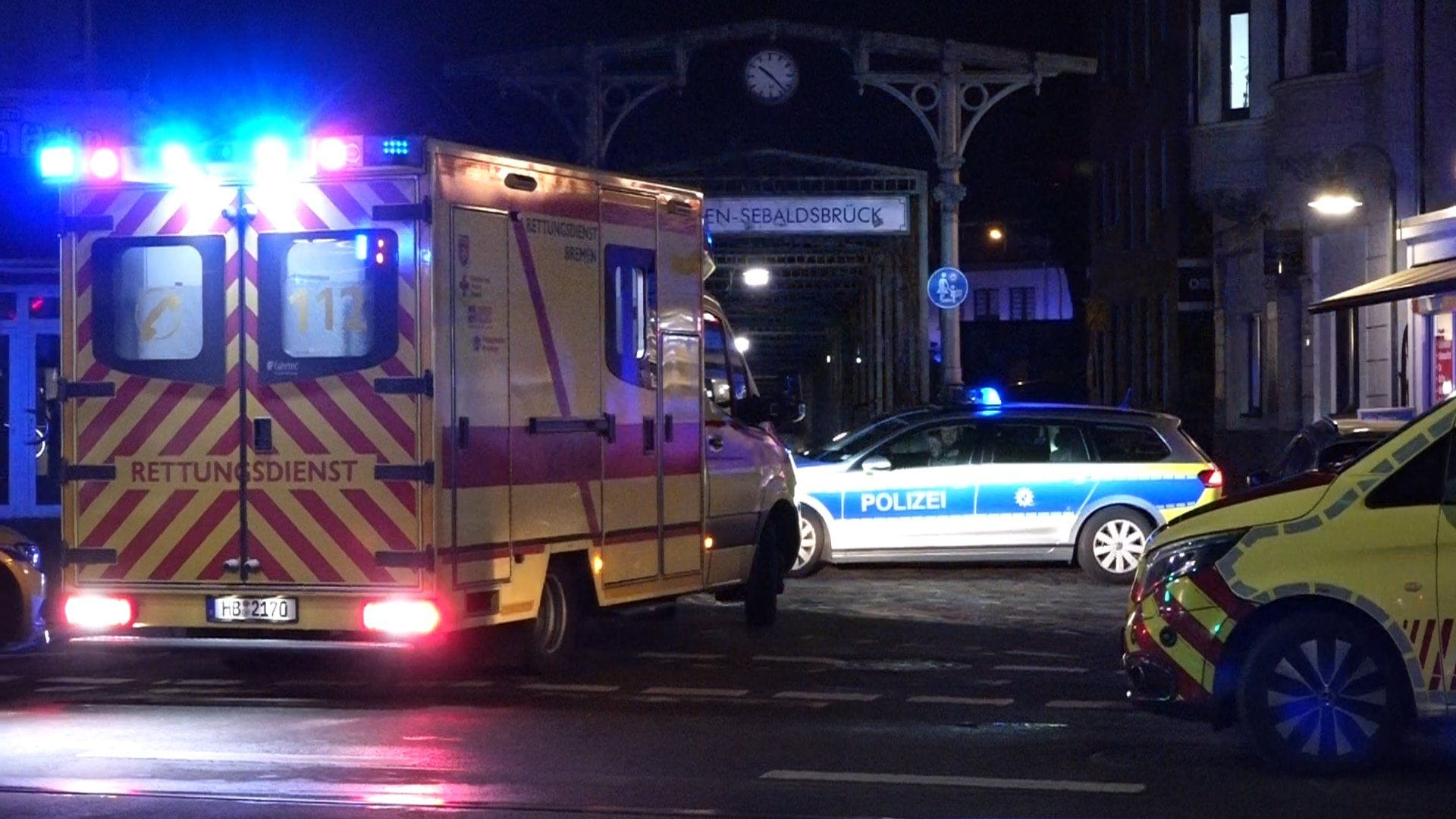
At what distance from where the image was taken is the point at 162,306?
1123cm

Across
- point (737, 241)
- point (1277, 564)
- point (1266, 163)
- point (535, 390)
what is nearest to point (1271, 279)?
point (1266, 163)

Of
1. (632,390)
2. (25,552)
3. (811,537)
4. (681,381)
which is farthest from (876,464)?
(25,552)

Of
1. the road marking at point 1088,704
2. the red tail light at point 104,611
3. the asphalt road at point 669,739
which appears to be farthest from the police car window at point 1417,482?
the red tail light at point 104,611

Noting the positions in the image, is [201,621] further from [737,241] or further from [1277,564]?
[737,241]

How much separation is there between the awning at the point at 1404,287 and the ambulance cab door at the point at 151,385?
1120 cm

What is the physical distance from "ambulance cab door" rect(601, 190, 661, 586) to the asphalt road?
2.44ft

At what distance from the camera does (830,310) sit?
49219 mm

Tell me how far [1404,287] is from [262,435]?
38.2 feet

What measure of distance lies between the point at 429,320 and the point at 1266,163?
1926 cm

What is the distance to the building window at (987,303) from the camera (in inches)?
3036

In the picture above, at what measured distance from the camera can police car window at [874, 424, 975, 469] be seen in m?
19.5

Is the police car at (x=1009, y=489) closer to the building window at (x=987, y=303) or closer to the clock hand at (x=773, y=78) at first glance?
the clock hand at (x=773, y=78)

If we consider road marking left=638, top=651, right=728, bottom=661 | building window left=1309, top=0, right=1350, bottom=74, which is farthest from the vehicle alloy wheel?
building window left=1309, top=0, right=1350, bottom=74

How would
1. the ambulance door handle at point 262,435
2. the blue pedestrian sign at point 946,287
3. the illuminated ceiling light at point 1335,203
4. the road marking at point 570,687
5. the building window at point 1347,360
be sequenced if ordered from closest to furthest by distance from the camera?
the ambulance door handle at point 262,435
the road marking at point 570,687
the illuminated ceiling light at point 1335,203
the building window at point 1347,360
the blue pedestrian sign at point 946,287
